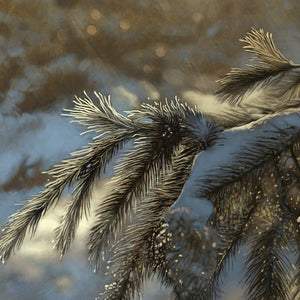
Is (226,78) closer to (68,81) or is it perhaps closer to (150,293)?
(68,81)

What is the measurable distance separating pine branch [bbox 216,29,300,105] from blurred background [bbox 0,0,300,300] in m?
0.08

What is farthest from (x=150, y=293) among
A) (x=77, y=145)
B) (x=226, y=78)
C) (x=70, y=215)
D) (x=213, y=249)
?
(x=226, y=78)

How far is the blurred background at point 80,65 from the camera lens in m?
1.58

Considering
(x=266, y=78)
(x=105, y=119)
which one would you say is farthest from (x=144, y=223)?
(x=266, y=78)

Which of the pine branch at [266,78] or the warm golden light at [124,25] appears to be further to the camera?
the warm golden light at [124,25]

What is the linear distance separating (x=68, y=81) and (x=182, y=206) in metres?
0.80

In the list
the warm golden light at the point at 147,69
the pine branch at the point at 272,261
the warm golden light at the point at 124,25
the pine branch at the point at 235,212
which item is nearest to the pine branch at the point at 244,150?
the pine branch at the point at 235,212

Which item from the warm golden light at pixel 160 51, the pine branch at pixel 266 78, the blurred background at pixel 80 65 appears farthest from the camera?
the warm golden light at pixel 160 51

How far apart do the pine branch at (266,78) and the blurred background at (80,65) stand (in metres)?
0.08

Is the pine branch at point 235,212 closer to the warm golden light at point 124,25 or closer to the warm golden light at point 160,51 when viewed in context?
the warm golden light at point 160,51

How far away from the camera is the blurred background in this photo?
1582 millimetres

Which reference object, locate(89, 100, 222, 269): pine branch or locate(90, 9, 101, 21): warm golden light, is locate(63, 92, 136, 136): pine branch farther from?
Answer: locate(90, 9, 101, 21): warm golden light

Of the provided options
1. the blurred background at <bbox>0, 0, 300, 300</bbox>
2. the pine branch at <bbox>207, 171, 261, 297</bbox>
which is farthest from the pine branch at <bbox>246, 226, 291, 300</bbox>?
the blurred background at <bbox>0, 0, 300, 300</bbox>

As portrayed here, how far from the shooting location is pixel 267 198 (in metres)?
1.29
